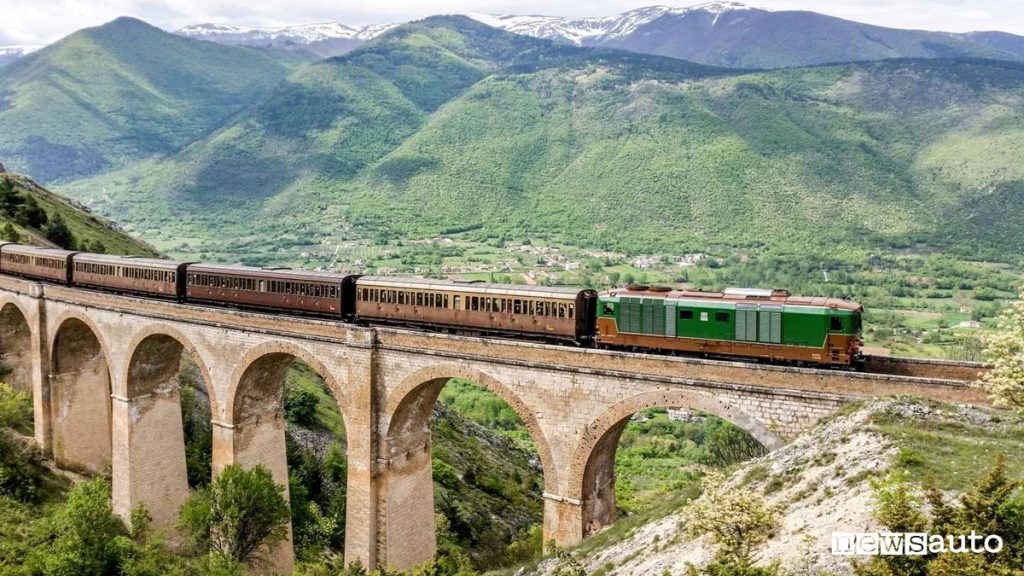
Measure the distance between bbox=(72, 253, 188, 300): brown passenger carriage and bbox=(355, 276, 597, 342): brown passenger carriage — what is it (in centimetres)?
1163

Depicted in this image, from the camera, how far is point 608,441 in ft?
77.6

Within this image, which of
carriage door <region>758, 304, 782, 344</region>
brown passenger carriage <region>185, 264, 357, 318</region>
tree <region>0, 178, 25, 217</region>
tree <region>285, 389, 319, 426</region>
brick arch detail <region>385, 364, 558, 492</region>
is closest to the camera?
carriage door <region>758, 304, 782, 344</region>

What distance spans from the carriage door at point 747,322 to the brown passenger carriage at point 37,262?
36.6m

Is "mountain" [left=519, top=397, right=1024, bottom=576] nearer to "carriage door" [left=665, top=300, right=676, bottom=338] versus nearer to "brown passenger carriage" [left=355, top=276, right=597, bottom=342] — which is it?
"carriage door" [left=665, top=300, right=676, bottom=338]

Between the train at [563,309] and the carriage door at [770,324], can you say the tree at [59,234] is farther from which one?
the carriage door at [770,324]

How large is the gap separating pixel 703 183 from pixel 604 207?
55.3 feet

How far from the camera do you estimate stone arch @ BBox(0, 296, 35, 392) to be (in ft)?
137

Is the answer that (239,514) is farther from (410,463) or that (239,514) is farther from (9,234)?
(9,234)

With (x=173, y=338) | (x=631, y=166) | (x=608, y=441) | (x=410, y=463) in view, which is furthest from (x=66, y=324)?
(x=631, y=166)

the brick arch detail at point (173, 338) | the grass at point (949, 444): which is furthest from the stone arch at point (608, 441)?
the brick arch detail at point (173, 338)

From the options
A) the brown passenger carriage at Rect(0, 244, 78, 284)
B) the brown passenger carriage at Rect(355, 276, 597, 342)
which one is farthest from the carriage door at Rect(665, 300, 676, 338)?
the brown passenger carriage at Rect(0, 244, 78, 284)

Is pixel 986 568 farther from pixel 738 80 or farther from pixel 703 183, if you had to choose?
pixel 738 80

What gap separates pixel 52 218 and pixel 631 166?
88.7m

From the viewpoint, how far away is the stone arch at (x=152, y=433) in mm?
33656
